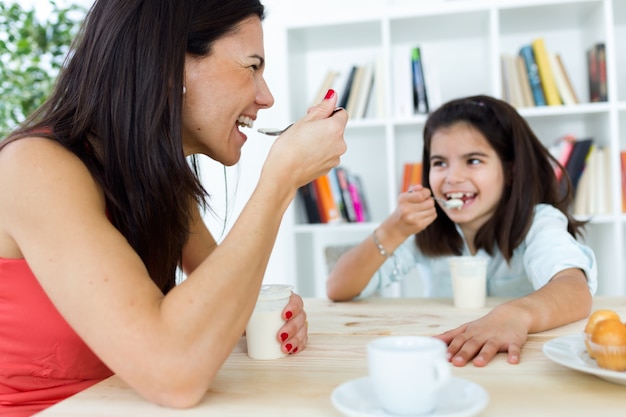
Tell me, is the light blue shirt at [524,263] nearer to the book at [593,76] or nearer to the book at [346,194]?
the book at [346,194]

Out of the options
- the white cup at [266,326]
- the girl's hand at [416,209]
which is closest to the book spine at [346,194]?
the girl's hand at [416,209]

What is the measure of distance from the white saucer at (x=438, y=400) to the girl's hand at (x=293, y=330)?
25 centimetres

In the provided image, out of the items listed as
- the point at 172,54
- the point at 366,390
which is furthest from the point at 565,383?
the point at 172,54

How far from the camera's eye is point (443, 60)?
9.57 ft

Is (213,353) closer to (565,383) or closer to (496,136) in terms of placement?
(565,383)

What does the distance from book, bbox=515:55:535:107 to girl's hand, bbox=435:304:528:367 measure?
1733mm

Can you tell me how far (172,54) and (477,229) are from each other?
1.12m

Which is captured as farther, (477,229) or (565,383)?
(477,229)

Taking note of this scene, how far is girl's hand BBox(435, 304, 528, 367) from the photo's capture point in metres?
0.91

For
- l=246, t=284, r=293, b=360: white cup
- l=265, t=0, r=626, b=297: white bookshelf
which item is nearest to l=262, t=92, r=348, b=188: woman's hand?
l=246, t=284, r=293, b=360: white cup

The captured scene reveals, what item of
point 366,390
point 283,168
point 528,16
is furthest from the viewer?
point 528,16

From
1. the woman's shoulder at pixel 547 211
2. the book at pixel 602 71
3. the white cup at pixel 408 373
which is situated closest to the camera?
the white cup at pixel 408 373

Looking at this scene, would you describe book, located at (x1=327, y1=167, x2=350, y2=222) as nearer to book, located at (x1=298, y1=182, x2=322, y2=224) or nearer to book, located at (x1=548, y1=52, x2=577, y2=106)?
book, located at (x1=298, y1=182, x2=322, y2=224)

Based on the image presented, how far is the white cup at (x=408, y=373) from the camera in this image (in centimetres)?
61
